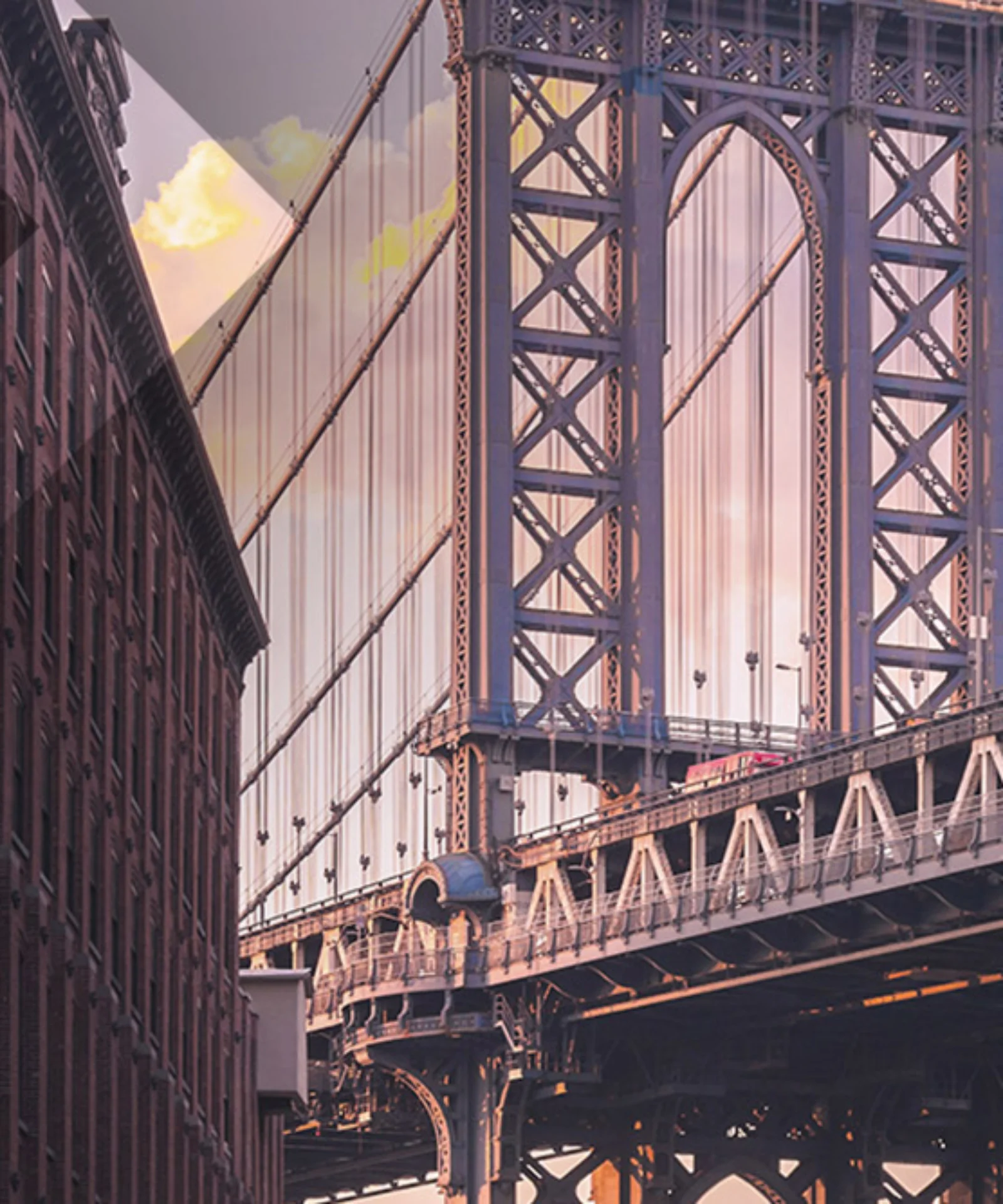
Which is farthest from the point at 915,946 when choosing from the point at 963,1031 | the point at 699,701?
the point at 699,701

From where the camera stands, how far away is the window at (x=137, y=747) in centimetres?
6900

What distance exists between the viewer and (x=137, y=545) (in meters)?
71.3

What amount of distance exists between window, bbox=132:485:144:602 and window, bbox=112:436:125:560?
1693 mm

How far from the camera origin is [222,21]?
8144cm

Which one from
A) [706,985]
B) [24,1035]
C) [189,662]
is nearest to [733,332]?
[706,985]

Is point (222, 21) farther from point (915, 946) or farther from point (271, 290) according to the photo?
point (271, 290)

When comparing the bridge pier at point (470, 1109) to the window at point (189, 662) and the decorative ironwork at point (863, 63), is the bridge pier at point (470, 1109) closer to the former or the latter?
the decorative ironwork at point (863, 63)

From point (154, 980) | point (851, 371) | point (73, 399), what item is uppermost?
point (851, 371)

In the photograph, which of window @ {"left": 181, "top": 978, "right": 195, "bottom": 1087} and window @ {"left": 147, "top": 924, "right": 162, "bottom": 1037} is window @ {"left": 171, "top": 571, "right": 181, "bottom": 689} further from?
window @ {"left": 147, "top": 924, "right": 162, "bottom": 1037}

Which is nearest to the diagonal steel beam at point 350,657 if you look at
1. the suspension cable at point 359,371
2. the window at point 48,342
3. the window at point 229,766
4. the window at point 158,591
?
the suspension cable at point 359,371

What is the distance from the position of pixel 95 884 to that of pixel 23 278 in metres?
10.7

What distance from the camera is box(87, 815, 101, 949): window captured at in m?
61.5

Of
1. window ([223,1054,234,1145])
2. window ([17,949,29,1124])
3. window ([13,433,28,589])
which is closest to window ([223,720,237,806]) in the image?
window ([223,1054,234,1145])

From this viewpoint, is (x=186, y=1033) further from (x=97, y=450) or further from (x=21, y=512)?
(x=21, y=512)
